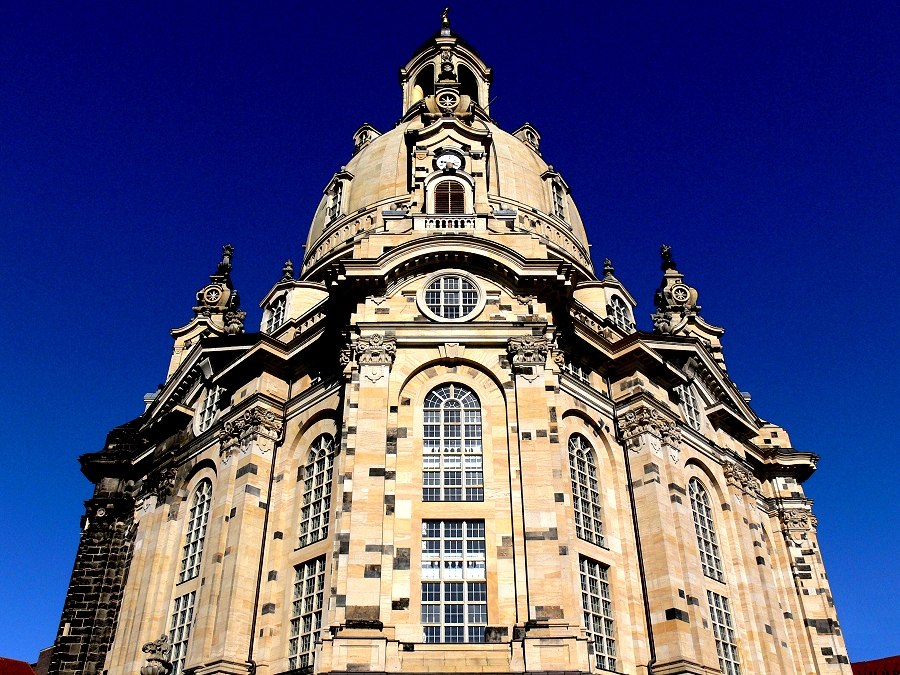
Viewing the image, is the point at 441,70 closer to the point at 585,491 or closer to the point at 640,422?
the point at 640,422

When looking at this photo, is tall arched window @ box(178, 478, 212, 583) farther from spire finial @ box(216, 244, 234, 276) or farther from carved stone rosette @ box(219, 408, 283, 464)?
spire finial @ box(216, 244, 234, 276)

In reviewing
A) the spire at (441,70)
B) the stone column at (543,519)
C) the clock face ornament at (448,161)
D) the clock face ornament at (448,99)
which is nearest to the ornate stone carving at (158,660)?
the stone column at (543,519)

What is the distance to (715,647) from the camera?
Answer: 34750mm

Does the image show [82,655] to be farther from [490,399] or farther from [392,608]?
[490,399]

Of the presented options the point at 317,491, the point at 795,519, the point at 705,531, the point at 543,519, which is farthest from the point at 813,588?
the point at 317,491

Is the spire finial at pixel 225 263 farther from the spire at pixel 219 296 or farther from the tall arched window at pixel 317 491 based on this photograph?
the tall arched window at pixel 317 491

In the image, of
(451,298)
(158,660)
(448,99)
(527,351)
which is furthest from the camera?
(448,99)

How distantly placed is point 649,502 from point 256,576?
17.8 m

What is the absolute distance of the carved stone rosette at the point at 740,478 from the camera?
44062mm

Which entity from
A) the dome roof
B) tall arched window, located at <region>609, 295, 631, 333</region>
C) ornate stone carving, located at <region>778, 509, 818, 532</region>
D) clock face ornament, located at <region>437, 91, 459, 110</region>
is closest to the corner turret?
the dome roof

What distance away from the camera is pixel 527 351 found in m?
34.1

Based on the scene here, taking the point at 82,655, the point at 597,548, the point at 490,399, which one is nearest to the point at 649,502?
the point at 597,548

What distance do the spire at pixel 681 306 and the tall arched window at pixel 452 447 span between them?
22908 mm

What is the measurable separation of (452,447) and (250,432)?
11.0 m
